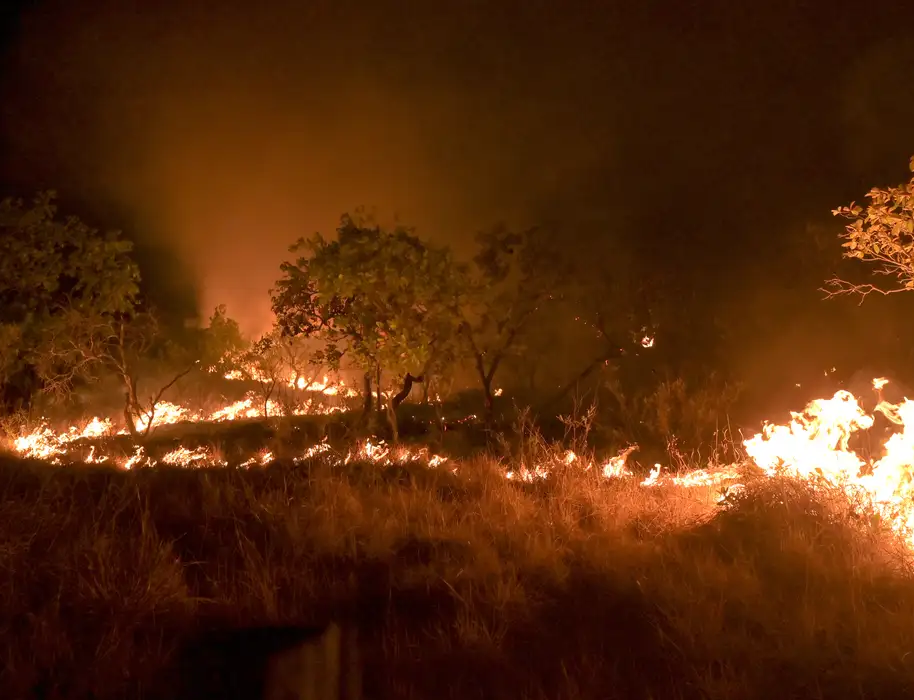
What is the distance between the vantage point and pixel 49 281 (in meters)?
13.4

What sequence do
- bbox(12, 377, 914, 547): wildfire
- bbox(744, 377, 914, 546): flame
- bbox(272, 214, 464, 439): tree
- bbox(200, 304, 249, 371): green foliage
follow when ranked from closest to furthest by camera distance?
bbox(744, 377, 914, 546): flame, bbox(12, 377, 914, 547): wildfire, bbox(272, 214, 464, 439): tree, bbox(200, 304, 249, 371): green foliage

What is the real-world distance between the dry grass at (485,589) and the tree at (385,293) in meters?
4.65

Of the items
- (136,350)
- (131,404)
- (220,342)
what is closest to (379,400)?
(131,404)

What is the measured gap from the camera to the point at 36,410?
13.9 meters

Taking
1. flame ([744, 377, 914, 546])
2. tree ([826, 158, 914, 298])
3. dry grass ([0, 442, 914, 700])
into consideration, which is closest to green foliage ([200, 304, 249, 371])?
dry grass ([0, 442, 914, 700])

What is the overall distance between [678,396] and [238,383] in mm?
14087

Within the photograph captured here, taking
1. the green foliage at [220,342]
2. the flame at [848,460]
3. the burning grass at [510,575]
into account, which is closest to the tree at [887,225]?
the flame at [848,460]

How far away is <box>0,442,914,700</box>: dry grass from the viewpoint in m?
4.10

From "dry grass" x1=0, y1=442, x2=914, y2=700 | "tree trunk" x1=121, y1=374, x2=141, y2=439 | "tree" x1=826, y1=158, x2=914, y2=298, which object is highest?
"tree trunk" x1=121, y1=374, x2=141, y2=439

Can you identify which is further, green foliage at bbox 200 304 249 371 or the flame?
green foliage at bbox 200 304 249 371

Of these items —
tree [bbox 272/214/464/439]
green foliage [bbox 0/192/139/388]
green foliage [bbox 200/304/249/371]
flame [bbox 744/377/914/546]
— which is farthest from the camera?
green foliage [bbox 200/304/249/371]

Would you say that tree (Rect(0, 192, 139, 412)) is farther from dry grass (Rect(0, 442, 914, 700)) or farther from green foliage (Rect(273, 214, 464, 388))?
dry grass (Rect(0, 442, 914, 700))

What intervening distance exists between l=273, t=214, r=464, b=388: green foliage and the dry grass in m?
4.63

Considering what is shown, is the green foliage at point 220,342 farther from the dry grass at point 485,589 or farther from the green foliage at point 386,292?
the dry grass at point 485,589
